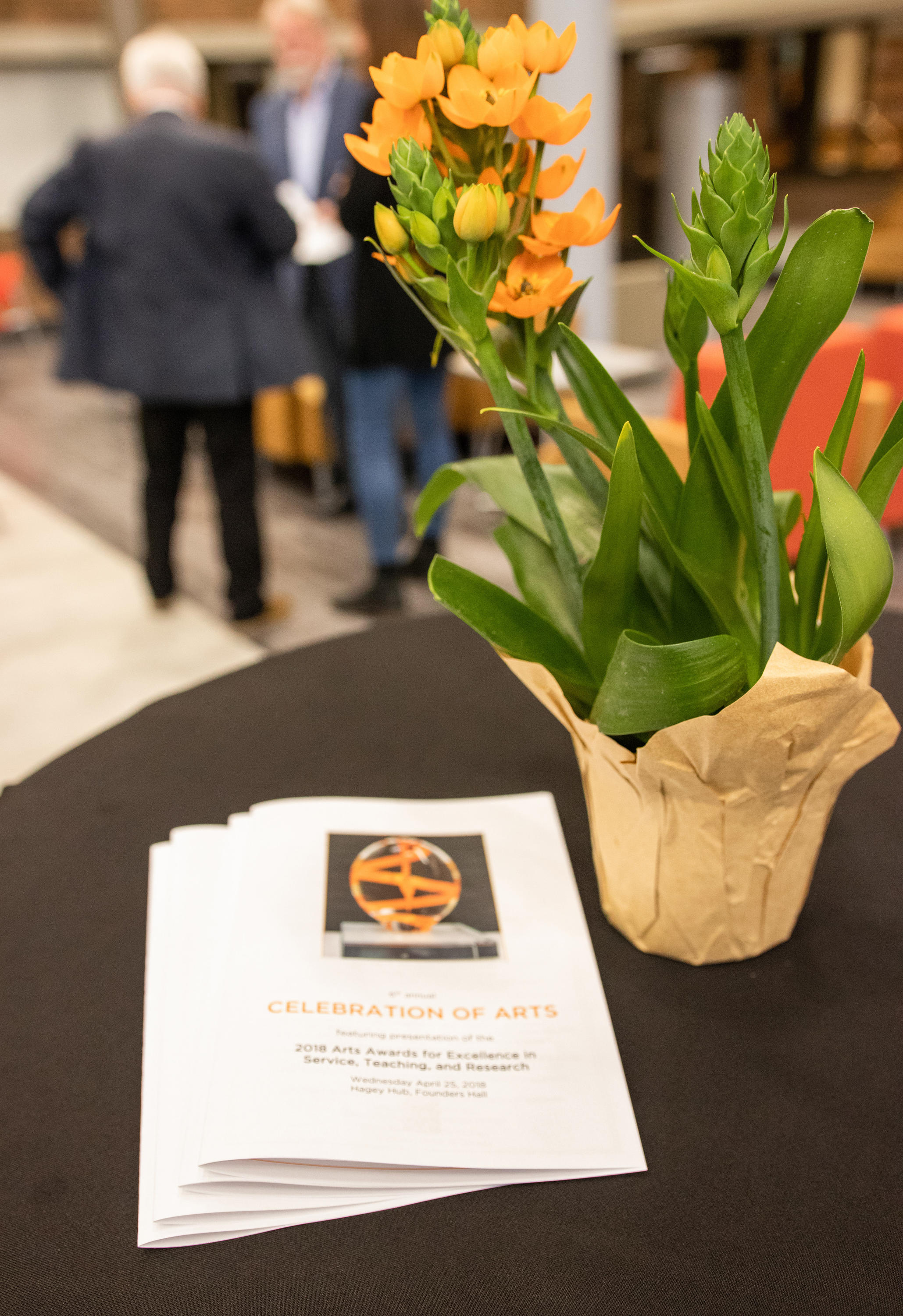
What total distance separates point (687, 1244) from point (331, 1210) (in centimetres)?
18

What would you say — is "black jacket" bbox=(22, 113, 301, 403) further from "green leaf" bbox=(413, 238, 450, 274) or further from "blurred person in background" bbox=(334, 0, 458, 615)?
"green leaf" bbox=(413, 238, 450, 274)

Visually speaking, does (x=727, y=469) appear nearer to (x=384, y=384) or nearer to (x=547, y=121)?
(x=547, y=121)

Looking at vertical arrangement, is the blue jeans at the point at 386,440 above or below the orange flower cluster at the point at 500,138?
below

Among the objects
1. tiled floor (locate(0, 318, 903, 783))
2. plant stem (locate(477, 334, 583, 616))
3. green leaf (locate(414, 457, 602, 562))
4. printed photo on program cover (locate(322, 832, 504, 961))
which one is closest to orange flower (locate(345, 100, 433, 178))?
plant stem (locate(477, 334, 583, 616))

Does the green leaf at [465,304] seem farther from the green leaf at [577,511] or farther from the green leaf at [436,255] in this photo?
the green leaf at [577,511]

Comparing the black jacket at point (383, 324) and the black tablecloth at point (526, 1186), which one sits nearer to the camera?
the black tablecloth at point (526, 1186)

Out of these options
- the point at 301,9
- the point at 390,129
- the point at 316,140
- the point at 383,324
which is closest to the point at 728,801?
the point at 390,129

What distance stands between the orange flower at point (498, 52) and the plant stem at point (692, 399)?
195 mm

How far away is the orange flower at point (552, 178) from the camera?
0.56m

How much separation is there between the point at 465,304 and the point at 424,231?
0.13 feet

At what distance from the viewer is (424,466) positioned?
3.03m

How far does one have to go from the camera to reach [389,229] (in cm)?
53

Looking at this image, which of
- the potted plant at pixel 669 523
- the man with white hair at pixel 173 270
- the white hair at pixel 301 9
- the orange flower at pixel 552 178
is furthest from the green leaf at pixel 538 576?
the white hair at pixel 301 9

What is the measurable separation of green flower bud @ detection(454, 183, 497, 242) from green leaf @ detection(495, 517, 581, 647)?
0.23m
